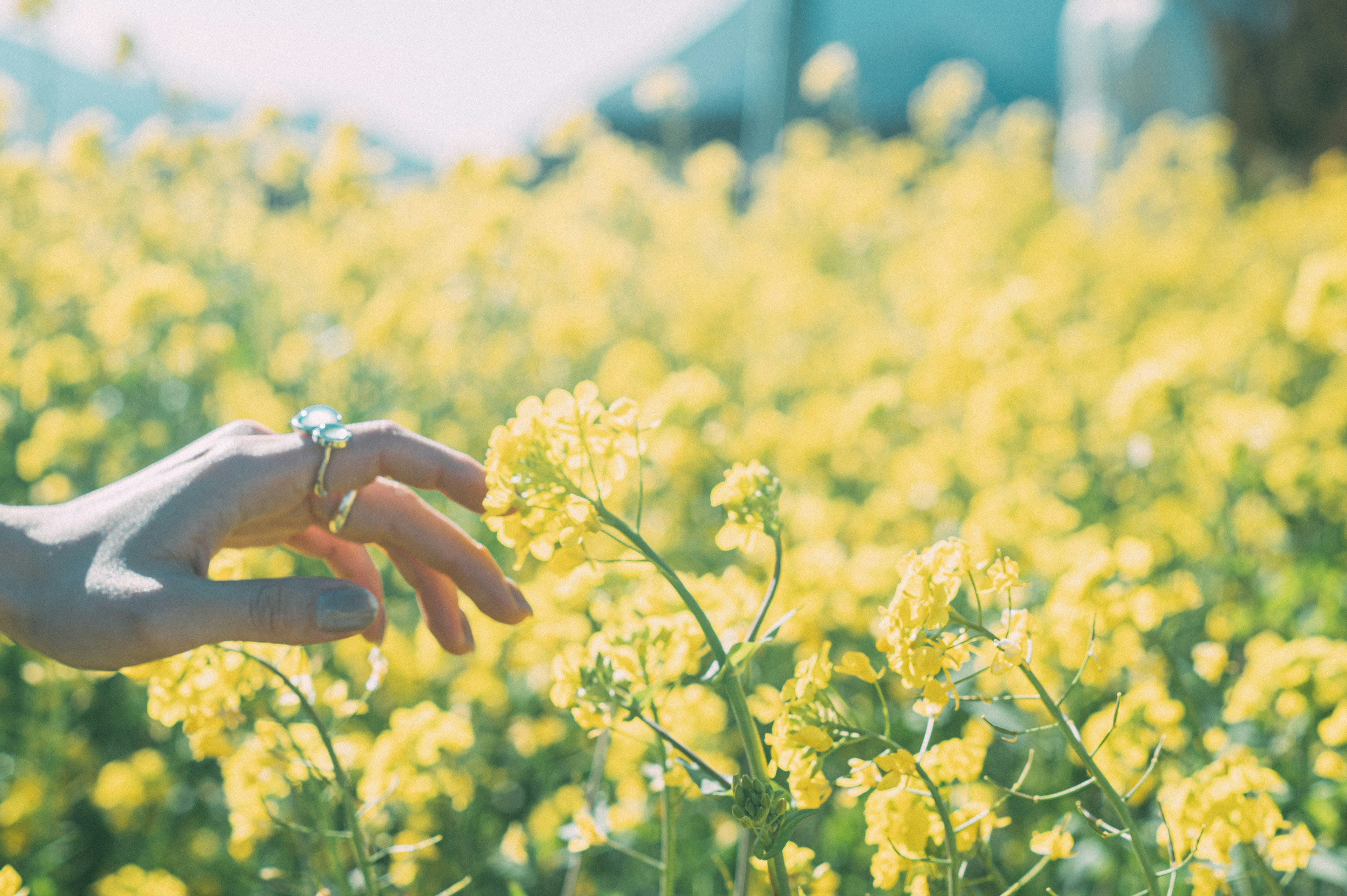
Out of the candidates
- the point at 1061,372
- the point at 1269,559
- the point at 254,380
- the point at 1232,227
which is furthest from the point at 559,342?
the point at 1232,227

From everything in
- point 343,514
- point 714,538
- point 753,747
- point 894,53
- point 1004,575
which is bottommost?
point 753,747

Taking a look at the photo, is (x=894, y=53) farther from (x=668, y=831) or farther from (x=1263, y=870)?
(x=668, y=831)

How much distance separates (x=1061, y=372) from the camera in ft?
9.78

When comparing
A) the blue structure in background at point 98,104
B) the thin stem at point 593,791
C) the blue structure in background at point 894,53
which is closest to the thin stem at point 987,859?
the thin stem at point 593,791

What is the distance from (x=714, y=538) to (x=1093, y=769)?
2038mm

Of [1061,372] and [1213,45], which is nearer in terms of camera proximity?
[1061,372]

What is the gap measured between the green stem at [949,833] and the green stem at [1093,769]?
0.12m

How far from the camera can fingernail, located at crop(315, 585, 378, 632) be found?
3.02 feet

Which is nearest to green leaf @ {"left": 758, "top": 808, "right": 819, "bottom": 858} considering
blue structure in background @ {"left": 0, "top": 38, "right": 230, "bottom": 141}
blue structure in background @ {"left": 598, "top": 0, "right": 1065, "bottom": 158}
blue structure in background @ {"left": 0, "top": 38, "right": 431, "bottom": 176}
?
blue structure in background @ {"left": 0, "top": 38, "right": 431, "bottom": 176}

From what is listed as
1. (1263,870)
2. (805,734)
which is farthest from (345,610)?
(1263,870)

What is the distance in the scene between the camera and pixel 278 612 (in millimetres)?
921

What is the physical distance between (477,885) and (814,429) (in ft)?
5.28

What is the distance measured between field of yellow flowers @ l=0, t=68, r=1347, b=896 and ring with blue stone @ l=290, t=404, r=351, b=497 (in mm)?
228

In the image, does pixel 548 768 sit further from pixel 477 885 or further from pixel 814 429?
pixel 814 429
